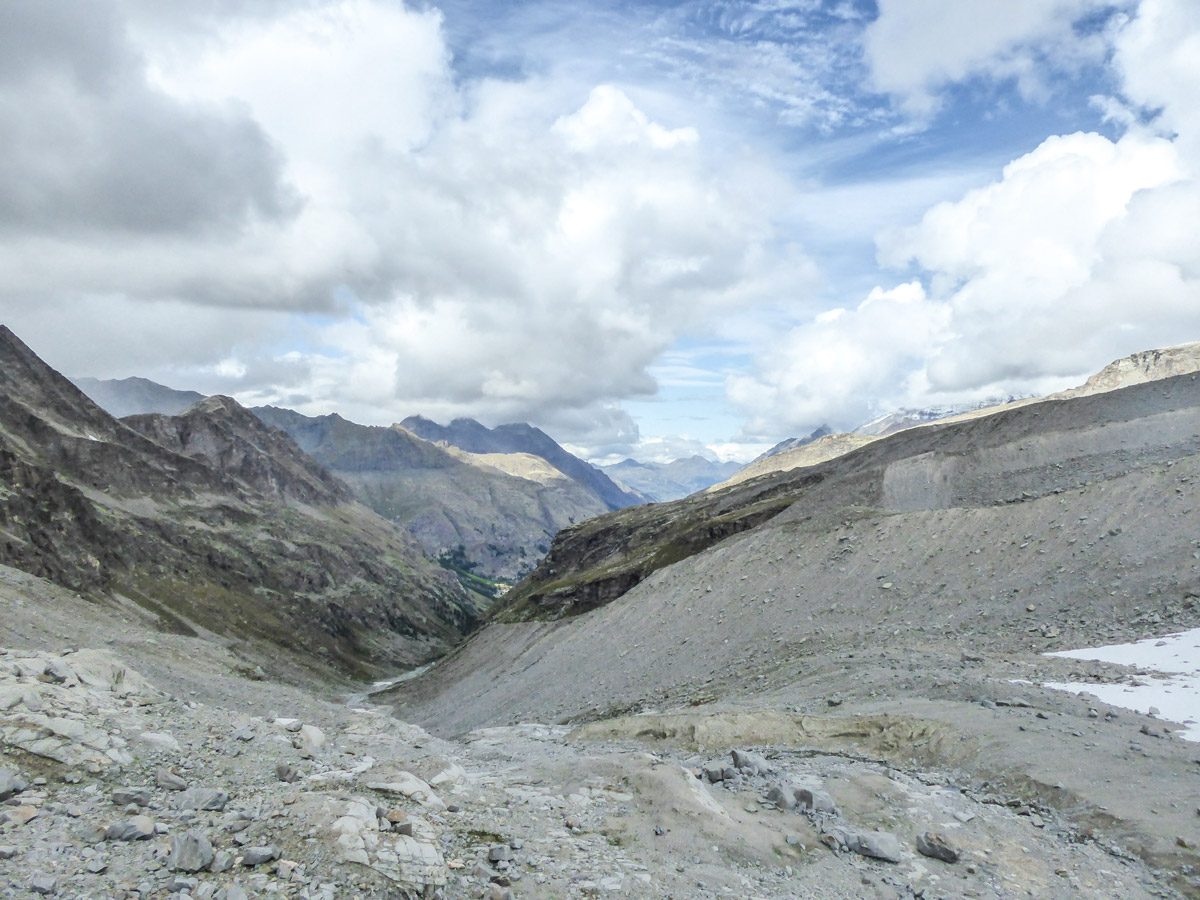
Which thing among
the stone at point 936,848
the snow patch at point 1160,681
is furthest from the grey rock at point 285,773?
the snow patch at point 1160,681

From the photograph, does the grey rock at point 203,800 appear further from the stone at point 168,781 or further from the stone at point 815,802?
the stone at point 815,802

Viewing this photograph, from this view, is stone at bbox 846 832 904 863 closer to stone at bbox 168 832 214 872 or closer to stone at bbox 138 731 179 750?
stone at bbox 168 832 214 872

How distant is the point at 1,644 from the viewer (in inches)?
1757

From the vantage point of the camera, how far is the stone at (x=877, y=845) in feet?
48.0

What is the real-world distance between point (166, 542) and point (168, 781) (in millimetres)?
147820

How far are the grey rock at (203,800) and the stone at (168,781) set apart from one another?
0.71m

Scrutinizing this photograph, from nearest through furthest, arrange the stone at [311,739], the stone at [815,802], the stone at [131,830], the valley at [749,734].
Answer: the stone at [131,830] < the valley at [749,734] < the stone at [815,802] < the stone at [311,739]

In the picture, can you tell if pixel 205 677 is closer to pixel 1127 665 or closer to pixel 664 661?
pixel 664 661

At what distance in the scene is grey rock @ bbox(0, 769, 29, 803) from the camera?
40.3ft

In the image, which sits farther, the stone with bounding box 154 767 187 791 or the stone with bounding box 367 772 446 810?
the stone with bounding box 367 772 446 810

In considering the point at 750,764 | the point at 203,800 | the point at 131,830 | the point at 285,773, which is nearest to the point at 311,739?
the point at 285,773

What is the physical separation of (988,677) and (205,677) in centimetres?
5006

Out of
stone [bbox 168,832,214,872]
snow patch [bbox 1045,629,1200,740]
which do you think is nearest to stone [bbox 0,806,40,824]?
stone [bbox 168,832,214,872]

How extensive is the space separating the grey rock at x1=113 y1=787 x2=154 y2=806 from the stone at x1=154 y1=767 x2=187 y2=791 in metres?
0.64
